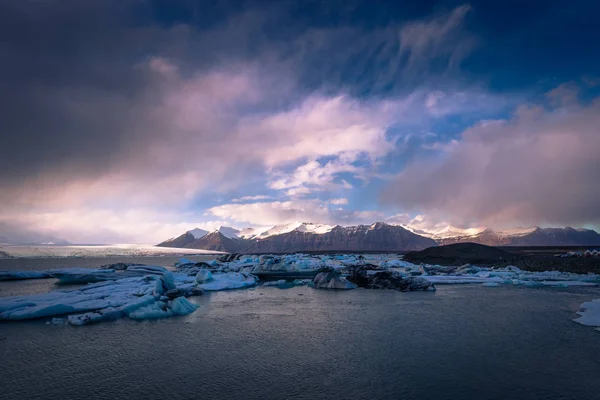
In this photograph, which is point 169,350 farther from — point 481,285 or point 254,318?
point 481,285

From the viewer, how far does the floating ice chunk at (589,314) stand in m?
12.9

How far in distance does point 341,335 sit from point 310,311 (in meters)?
5.09

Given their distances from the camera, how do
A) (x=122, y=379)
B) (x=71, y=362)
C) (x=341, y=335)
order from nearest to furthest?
(x=122, y=379)
(x=71, y=362)
(x=341, y=335)

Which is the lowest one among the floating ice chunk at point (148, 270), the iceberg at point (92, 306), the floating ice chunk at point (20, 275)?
the floating ice chunk at point (20, 275)

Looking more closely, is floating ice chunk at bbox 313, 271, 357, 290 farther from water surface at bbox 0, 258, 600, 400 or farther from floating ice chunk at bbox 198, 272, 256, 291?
water surface at bbox 0, 258, 600, 400

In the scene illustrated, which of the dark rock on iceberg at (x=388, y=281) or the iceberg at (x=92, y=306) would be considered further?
the dark rock on iceberg at (x=388, y=281)

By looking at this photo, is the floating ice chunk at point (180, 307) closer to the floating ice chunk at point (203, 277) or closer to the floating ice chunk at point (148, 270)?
the floating ice chunk at point (203, 277)

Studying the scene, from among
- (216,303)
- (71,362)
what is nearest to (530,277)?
(216,303)

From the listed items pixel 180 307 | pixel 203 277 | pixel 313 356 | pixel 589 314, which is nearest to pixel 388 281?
pixel 589 314

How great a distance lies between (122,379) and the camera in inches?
310

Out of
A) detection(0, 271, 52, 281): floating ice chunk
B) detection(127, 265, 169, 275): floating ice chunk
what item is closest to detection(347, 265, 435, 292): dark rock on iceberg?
detection(127, 265, 169, 275): floating ice chunk

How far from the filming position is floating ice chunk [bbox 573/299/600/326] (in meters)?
12.9

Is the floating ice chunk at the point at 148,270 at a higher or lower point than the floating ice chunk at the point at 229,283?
higher

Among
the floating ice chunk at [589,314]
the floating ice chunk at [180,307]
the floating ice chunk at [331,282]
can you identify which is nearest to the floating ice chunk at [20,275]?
the floating ice chunk at [180,307]
